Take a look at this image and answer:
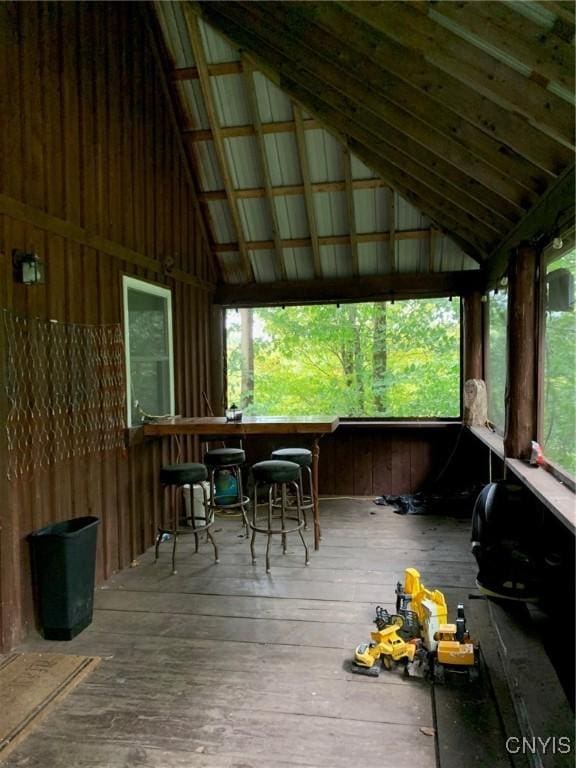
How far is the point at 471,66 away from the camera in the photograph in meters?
2.41

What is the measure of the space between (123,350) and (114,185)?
1.33 meters

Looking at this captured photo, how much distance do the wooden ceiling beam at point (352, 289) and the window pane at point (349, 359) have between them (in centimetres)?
37

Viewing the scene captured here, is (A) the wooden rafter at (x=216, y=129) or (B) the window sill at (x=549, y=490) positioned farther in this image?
(A) the wooden rafter at (x=216, y=129)

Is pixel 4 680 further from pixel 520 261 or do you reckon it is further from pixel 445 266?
pixel 445 266

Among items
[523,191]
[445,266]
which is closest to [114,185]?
[523,191]

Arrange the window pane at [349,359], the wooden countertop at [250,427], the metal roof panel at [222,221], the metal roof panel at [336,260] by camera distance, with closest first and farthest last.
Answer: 1. the wooden countertop at [250,427]
2. the metal roof panel at [222,221]
3. the metal roof panel at [336,260]
4. the window pane at [349,359]

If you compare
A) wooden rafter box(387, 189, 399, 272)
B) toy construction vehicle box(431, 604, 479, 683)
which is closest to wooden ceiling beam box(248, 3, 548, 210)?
wooden rafter box(387, 189, 399, 272)

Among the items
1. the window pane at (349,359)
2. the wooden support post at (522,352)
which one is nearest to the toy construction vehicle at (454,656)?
the wooden support post at (522,352)

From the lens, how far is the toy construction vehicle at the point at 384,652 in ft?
8.09

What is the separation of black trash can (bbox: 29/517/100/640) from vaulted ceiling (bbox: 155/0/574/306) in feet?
10.9

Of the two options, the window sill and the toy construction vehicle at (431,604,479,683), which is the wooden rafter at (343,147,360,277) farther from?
the toy construction vehicle at (431,604,479,683)

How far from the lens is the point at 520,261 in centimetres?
339

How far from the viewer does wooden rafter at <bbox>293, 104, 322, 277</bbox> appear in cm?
489

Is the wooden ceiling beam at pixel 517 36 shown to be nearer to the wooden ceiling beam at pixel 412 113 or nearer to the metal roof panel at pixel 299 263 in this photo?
the wooden ceiling beam at pixel 412 113
